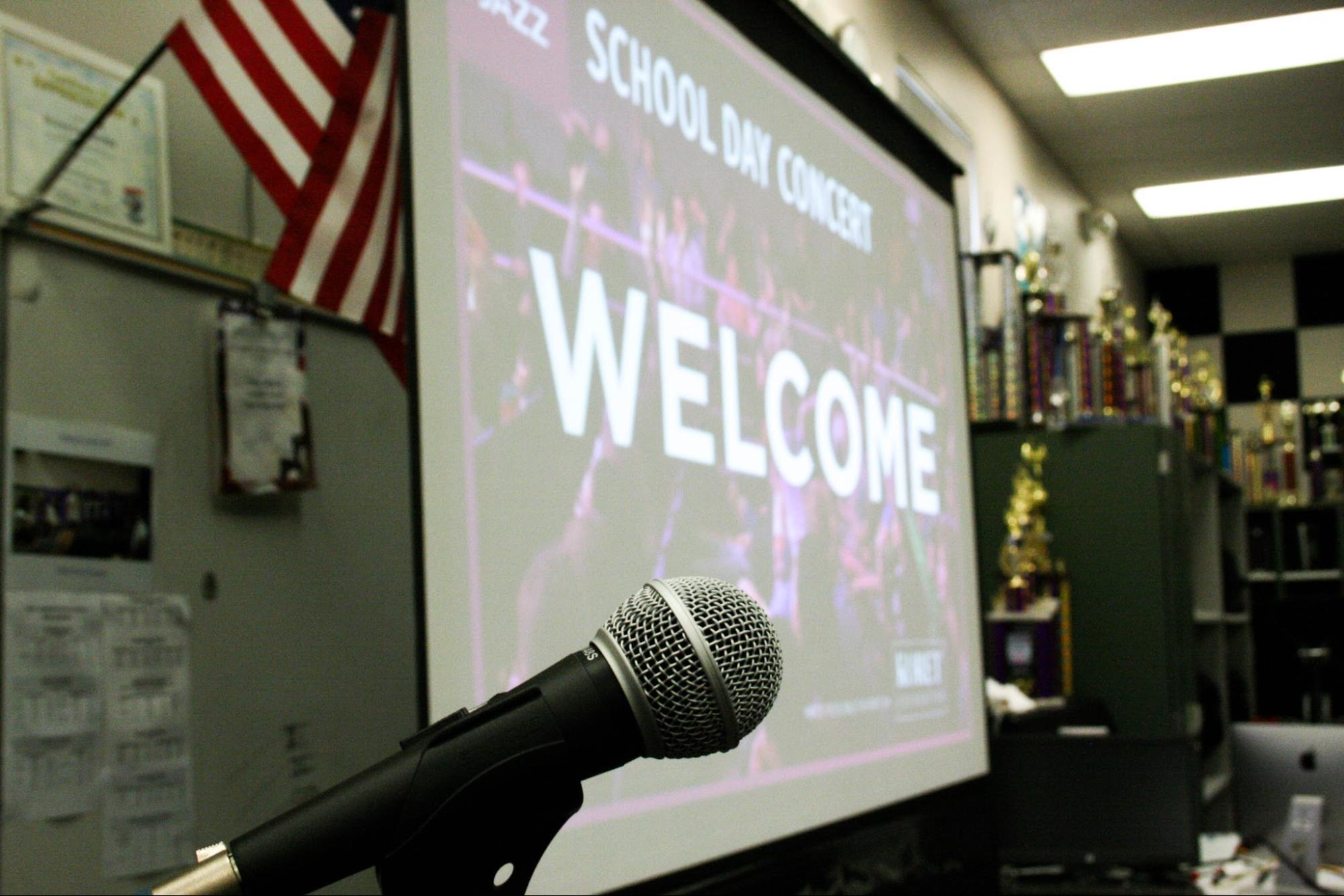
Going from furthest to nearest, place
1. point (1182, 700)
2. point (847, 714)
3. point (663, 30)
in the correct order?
point (1182, 700)
point (847, 714)
point (663, 30)

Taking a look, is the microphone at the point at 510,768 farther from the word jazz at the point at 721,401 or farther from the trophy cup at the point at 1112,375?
the trophy cup at the point at 1112,375

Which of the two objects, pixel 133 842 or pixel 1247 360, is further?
pixel 1247 360

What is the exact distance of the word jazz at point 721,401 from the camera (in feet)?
5.25

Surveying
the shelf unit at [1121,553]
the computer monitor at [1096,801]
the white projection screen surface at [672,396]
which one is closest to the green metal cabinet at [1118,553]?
the shelf unit at [1121,553]

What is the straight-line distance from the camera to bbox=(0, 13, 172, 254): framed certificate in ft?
4.91

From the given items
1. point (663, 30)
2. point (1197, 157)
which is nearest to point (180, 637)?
point (663, 30)

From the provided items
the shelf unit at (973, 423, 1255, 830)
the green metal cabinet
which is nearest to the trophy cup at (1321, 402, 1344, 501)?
the shelf unit at (973, 423, 1255, 830)

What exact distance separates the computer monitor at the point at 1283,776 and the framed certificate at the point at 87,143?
2.47m

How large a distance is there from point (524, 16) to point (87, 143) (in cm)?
52

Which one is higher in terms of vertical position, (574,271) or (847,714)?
(574,271)

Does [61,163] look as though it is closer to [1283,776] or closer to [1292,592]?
[1283,776]

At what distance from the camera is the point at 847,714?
2.26 meters

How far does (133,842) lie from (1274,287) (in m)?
6.22

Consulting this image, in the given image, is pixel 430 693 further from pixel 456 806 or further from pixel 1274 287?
pixel 1274 287
